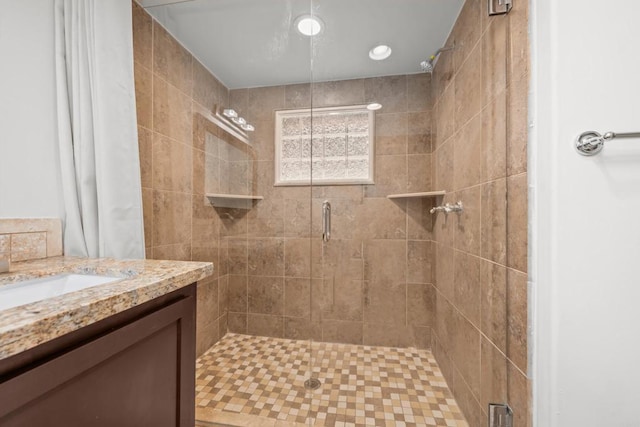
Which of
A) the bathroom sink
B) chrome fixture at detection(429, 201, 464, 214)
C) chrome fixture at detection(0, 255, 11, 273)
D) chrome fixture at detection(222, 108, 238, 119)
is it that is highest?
chrome fixture at detection(222, 108, 238, 119)

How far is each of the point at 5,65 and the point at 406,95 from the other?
73.0 inches

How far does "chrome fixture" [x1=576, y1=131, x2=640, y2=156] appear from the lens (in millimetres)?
678

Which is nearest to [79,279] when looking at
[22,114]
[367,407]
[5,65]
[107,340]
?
[107,340]

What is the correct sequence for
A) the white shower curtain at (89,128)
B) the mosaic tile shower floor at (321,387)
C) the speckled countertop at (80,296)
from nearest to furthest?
1. the speckled countertop at (80,296)
2. the white shower curtain at (89,128)
3. the mosaic tile shower floor at (321,387)

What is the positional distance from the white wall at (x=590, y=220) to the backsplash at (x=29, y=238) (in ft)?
5.50

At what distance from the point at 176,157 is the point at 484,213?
1.55 metres

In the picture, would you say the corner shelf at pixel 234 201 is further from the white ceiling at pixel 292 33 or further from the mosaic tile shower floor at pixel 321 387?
the mosaic tile shower floor at pixel 321 387

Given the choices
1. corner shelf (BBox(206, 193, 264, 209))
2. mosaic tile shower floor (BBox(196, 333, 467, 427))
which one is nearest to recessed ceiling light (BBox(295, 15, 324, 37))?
corner shelf (BBox(206, 193, 264, 209))

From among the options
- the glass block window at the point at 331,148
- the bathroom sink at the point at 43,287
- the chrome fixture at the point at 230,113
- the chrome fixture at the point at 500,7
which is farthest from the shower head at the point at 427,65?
the bathroom sink at the point at 43,287

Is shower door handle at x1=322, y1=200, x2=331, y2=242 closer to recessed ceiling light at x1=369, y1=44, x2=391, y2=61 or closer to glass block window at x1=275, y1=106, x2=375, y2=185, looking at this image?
glass block window at x1=275, y1=106, x2=375, y2=185

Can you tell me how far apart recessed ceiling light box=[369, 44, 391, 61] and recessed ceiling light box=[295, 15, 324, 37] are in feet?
1.16

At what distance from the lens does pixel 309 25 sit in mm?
1436

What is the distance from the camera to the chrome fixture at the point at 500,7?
91 centimetres

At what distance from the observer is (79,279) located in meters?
0.77
